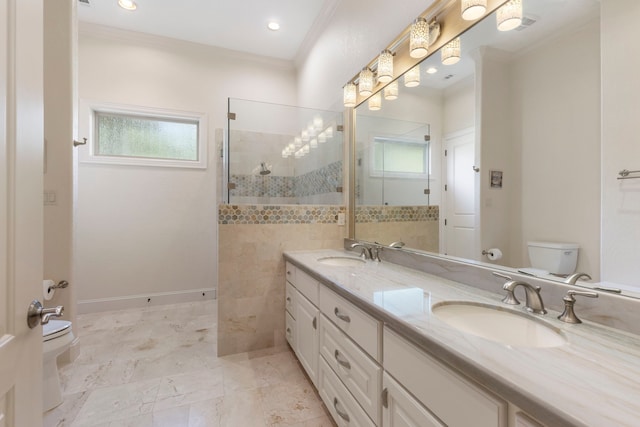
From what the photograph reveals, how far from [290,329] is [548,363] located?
1798 millimetres

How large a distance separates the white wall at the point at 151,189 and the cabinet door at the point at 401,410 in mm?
2977

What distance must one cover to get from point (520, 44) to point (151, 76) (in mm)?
3571

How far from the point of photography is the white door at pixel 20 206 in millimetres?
601

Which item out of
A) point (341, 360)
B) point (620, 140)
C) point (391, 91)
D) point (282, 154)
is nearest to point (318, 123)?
point (282, 154)

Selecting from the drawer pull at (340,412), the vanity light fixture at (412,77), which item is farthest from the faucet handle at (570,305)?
the vanity light fixture at (412,77)

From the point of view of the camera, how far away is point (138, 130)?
3.32 meters

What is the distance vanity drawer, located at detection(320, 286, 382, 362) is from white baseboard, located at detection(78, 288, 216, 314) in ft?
8.08

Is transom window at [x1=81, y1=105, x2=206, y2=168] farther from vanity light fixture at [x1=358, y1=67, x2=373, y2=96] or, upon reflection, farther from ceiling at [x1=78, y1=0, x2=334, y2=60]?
vanity light fixture at [x1=358, y1=67, x2=373, y2=96]

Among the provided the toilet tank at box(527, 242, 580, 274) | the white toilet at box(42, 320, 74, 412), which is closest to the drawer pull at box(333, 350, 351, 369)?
the toilet tank at box(527, 242, 580, 274)

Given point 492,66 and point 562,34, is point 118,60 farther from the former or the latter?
point 562,34

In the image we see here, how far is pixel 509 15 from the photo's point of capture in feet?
3.72

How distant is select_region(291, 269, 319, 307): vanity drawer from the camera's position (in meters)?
1.67

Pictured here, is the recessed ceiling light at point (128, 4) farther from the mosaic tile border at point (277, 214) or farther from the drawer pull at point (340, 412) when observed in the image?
the drawer pull at point (340, 412)

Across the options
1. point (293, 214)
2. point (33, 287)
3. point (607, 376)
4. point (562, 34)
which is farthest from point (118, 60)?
point (607, 376)
